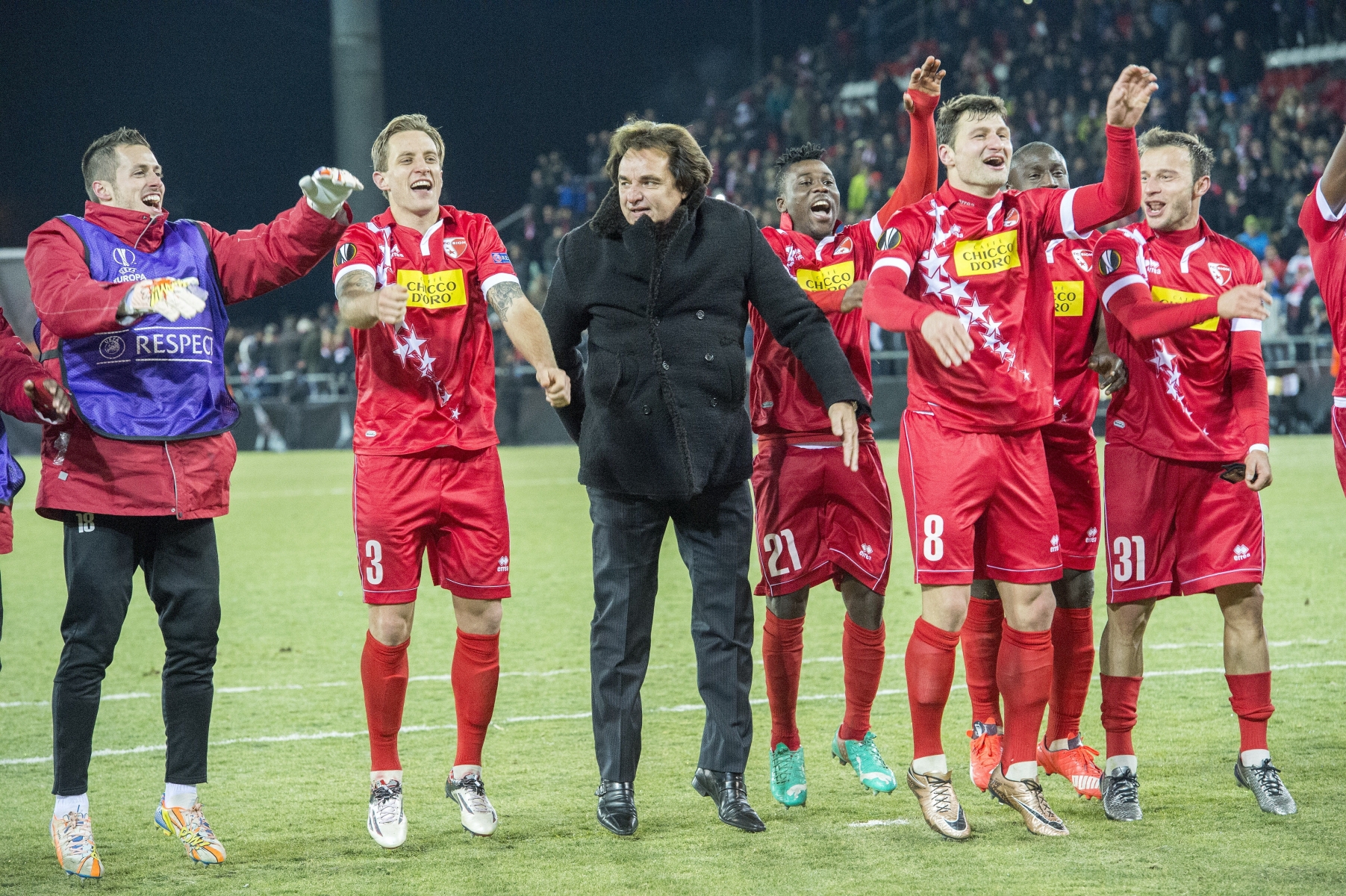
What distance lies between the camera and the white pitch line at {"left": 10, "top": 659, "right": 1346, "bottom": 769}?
211 inches

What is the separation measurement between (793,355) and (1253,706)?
1899mm

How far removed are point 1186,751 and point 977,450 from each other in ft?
5.31

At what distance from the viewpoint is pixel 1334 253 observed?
457 cm

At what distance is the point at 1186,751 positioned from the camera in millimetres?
5000

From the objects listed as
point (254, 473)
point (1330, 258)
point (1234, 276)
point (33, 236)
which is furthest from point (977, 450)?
point (254, 473)

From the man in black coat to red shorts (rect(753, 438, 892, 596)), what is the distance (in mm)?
500

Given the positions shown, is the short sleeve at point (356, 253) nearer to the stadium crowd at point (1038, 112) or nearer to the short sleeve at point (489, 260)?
the short sleeve at point (489, 260)

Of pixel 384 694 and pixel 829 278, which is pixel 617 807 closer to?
pixel 384 694

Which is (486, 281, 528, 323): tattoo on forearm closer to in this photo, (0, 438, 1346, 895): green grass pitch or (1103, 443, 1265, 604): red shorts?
(0, 438, 1346, 895): green grass pitch

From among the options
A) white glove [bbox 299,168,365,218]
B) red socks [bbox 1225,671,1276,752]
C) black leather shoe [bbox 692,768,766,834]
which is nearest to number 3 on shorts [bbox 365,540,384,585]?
white glove [bbox 299,168,365,218]

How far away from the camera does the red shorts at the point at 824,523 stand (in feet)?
16.0

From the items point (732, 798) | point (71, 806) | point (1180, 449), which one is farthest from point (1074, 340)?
point (71, 806)

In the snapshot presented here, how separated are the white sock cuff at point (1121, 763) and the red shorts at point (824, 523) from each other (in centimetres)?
95

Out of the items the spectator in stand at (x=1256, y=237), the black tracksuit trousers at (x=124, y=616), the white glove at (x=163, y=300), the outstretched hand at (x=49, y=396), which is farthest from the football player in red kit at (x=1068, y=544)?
the spectator in stand at (x=1256, y=237)
